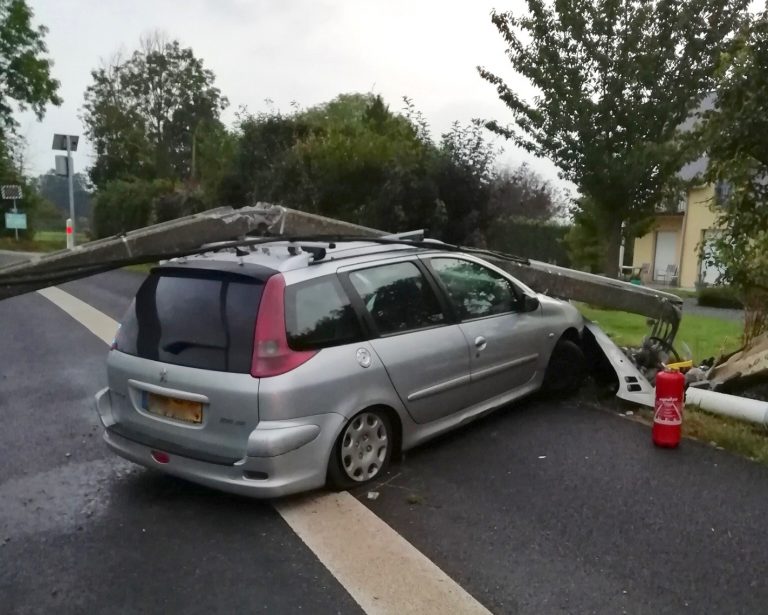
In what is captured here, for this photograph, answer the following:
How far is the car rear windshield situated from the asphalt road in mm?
940

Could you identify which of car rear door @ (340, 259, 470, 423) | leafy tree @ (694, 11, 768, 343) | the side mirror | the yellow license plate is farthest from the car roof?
leafy tree @ (694, 11, 768, 343)

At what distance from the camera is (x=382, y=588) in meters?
3.36

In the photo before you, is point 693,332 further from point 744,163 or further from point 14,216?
point 14,216

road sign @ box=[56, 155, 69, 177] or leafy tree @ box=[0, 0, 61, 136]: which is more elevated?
leafy tree @ box=[0, 0, 61, 136]

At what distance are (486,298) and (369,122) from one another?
1362 cm

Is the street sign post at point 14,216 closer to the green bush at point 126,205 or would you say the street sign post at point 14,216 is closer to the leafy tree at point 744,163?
the green bush at point 126,205

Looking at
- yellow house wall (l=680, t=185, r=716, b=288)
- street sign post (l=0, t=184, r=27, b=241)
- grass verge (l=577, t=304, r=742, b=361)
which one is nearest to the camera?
grass verge (l=577, t=304, r=742, b=361)

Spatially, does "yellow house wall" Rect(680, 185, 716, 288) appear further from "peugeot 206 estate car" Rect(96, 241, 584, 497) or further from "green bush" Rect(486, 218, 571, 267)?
"peugeot 206 estate car" Rect(96, 241, 584, 497)

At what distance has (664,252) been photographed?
31.2 metres

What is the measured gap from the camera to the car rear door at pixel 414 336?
183 inches

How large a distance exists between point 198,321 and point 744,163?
5794mm

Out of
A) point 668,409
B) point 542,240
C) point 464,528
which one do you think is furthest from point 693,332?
point 542,240

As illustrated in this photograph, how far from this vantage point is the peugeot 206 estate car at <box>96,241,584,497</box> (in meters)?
A: 4.02

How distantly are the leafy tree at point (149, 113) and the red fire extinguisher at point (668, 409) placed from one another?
135 ft
